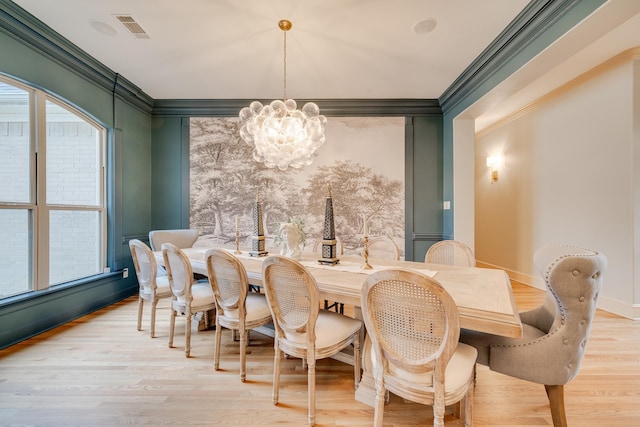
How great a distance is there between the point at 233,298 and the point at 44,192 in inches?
95.1

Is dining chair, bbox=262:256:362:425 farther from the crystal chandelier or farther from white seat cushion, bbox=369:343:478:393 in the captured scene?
the crystal chandelier

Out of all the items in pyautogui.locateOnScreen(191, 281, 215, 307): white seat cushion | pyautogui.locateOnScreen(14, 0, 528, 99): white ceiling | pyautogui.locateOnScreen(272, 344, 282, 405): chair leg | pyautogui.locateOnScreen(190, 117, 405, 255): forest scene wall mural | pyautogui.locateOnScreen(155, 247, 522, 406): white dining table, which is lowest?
pyautogui.locateOnScreen(272, 344, 282, 405): chair leg

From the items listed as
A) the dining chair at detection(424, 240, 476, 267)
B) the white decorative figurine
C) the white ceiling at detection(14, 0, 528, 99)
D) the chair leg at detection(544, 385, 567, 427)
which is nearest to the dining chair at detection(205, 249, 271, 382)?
the white decorative figurine

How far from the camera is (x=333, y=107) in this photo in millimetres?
4191

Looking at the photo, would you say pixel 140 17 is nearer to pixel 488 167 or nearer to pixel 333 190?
pixel 333 190

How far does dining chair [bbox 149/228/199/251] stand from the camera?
10.7ft

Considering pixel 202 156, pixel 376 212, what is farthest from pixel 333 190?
pixel 202 156

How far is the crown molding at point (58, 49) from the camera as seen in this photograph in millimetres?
2262

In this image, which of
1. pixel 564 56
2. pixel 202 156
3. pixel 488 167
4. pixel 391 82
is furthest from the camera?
pixel 488 167

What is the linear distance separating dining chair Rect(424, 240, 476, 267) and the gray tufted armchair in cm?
83

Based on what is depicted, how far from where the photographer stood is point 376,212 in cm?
420

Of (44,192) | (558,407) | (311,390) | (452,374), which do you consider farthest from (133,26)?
(558,407)

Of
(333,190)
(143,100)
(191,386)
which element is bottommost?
(191,386)

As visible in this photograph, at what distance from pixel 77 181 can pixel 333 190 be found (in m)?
3.24
